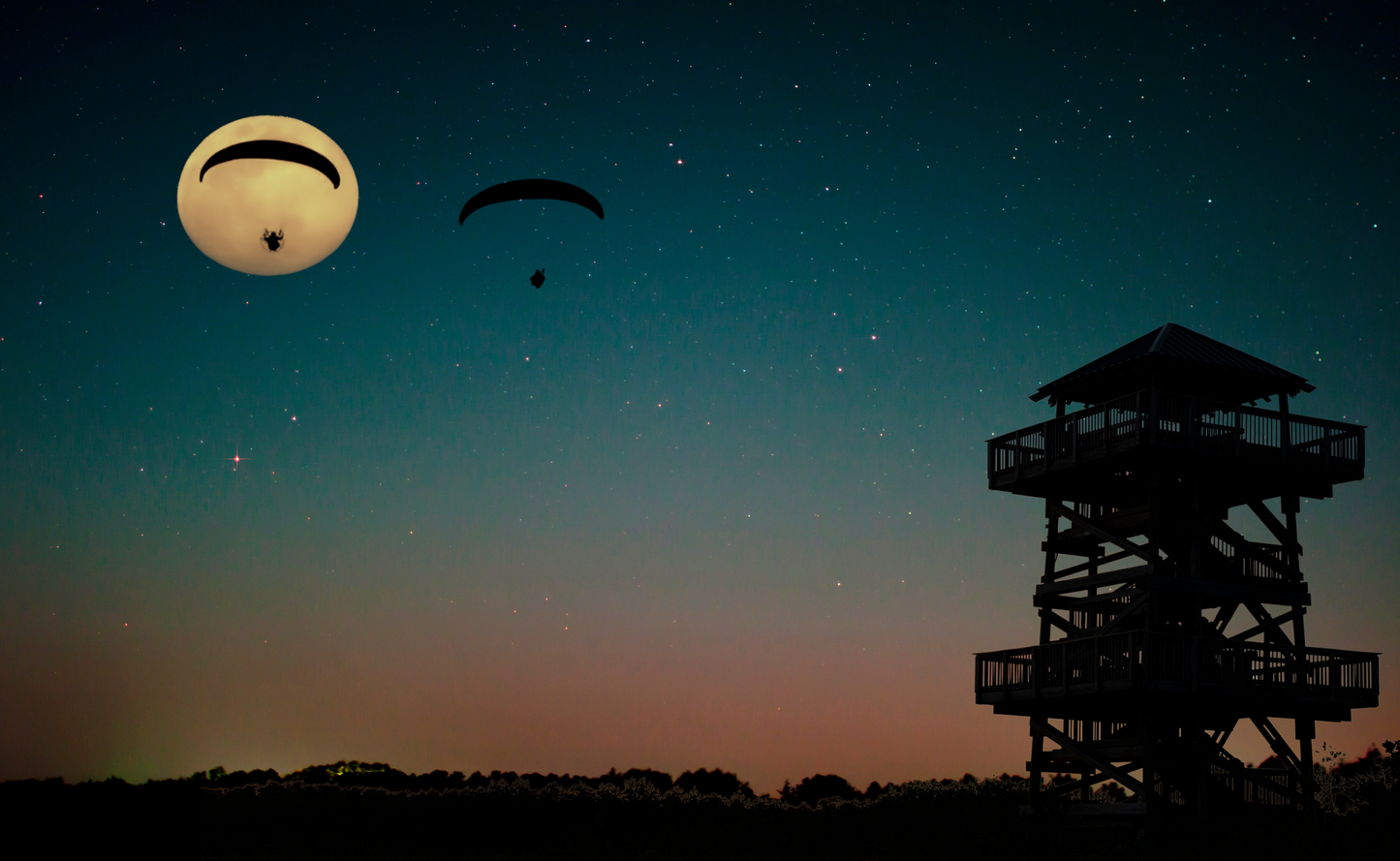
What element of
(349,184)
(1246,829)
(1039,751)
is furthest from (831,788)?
(349,184)

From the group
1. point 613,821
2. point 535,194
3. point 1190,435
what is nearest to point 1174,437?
point 1190,435

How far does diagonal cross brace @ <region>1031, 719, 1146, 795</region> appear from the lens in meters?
29.7

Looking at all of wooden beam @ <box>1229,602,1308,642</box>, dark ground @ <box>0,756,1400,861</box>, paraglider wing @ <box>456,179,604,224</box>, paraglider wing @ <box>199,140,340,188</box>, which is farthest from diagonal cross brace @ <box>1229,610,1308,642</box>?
paraglider wing @ <box>199,140,340,188</box>

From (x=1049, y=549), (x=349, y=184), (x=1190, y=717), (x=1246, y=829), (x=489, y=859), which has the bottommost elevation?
(x=489, y=859)

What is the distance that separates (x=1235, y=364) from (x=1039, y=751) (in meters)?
11.3

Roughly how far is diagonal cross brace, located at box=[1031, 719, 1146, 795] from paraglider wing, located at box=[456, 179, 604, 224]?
17.3m

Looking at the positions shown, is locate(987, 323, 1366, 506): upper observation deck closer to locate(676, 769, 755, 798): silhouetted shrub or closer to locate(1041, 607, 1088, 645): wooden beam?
locate(1041, 607, 1088, 645): wooden beam

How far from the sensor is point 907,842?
3512 centimetres

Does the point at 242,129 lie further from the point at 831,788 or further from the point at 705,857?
the point at 831,788

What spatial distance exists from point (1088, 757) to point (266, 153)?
2412 centimetres

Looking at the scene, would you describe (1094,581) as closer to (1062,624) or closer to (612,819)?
(1062,624)

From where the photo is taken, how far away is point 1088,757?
31359 mm

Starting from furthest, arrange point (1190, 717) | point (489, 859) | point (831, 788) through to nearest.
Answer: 1. point (831, 788)
2. point (489, 859)
3. point (1190, 717)

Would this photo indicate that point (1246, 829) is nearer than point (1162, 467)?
Yes
